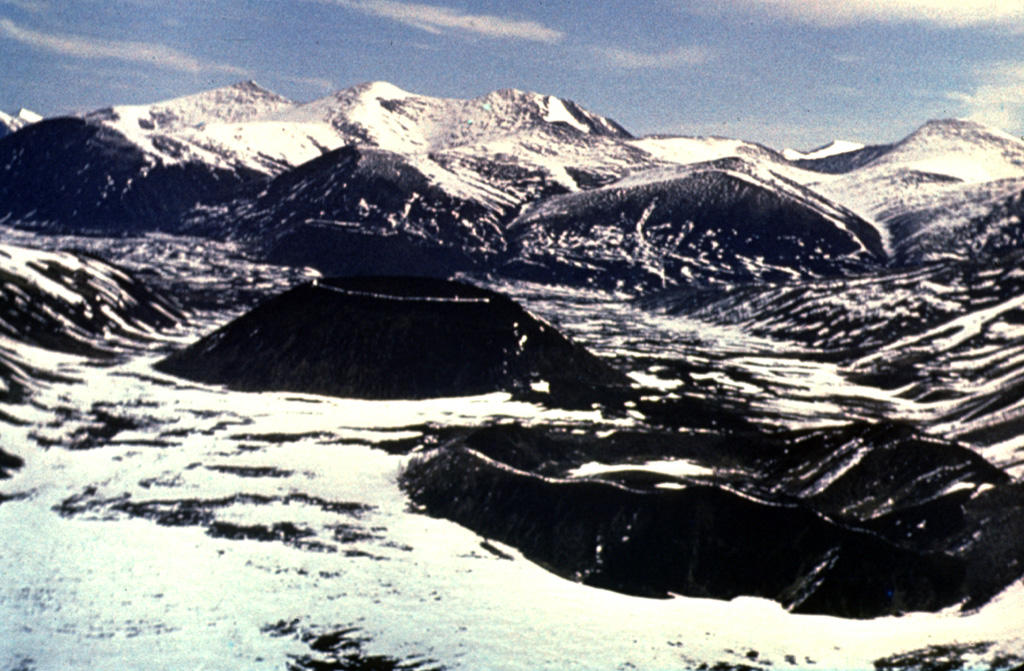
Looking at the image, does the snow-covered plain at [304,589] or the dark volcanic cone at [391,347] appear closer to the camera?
the snow-covered plain at [304,589]

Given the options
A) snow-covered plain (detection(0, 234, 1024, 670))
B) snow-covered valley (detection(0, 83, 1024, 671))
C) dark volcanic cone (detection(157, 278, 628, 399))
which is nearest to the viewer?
snow-covered plain (detection(0, 234, 1024, 670))

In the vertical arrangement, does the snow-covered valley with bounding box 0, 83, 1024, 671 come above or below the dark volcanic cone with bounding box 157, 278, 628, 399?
below

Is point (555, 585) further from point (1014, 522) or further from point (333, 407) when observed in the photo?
point (333, 407)

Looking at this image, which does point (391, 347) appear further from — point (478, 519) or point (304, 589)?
point (304, 589)

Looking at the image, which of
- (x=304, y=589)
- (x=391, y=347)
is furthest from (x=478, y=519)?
(x=391, y=347)

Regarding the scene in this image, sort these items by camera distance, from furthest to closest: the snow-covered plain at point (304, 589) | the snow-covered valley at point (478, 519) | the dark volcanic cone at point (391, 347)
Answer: the dark volcanic cone at point (391, 347) → the snow-covered valley at point (478, 519) → the snow-covered plain at point (304, 589)

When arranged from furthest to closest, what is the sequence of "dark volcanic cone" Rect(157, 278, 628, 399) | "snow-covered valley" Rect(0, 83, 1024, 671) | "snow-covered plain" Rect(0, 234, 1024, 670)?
"dark volcanic cone" Rect(157, 278, 628, 399) → "snow-covered valley" Rect(0, 83, 1024, 671) → "snow-covered plain" Rect(0, 234, 1024, 670)

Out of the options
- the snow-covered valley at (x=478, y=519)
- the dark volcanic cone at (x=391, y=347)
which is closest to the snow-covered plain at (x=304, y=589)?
the snow-covered valley at (x=478, y=519)

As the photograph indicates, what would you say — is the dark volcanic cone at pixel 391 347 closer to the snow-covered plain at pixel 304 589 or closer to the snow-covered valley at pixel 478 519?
the snow-covered valley at pixel 478 519

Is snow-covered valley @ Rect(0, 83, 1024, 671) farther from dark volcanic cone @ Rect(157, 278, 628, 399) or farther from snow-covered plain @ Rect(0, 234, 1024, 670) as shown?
dark volcanic cone @ Rect(157, 278, 628, 399)

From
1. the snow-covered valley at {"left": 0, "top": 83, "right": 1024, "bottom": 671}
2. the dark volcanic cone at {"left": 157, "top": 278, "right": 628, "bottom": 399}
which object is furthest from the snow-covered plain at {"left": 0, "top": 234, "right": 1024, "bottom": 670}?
the dark volcanic cone at {"left": 157, "top": 278, "right": 628, "bottom": 399}
